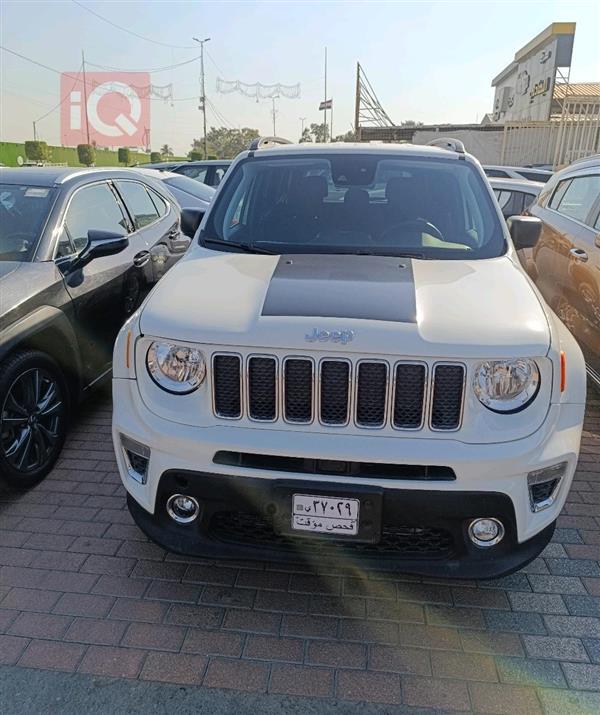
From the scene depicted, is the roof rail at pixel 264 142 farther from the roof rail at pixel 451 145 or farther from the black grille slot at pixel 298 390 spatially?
the black grille slot at pixel 298 390

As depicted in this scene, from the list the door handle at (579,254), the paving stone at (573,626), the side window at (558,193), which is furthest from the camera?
the side window at (558,193)

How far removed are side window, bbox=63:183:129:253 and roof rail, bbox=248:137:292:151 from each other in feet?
4.18

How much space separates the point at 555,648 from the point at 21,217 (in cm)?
393

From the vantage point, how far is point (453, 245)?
3.28 m

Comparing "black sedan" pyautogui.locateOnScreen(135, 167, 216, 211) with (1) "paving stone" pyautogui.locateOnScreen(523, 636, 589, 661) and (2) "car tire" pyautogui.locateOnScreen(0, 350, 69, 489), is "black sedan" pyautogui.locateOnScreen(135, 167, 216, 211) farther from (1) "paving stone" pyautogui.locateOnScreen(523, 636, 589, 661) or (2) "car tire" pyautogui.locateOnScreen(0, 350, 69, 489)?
(1) "paving stone" pyautogui.locateOnScreen(523, 636, 589, 661)

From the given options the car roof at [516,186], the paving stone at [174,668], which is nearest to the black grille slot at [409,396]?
the paving stone at [174,668]

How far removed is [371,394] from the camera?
2273 mm

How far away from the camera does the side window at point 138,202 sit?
5066 mm

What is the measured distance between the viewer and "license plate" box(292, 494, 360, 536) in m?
2.26

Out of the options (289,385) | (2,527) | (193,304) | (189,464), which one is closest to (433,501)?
(289,385)

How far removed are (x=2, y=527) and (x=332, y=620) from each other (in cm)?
183

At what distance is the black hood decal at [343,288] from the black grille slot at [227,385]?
261 millimetres

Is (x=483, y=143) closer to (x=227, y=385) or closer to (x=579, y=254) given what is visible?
(x=579, y=254)

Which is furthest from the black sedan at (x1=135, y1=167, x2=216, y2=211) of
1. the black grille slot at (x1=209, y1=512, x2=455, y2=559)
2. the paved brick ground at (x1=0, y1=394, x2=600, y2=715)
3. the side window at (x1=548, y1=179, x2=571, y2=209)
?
the black grille slot at (x1=209, y1=512, x2=455, y2=559)
